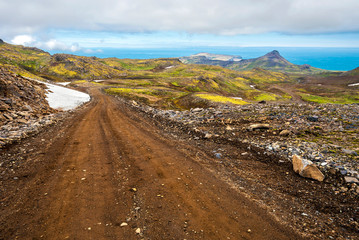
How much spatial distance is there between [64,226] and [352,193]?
13.0 m

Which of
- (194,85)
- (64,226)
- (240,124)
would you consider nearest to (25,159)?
(64,226)

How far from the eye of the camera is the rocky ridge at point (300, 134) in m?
10.6

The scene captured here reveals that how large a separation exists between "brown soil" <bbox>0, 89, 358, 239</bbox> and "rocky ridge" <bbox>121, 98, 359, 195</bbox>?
2179 mm

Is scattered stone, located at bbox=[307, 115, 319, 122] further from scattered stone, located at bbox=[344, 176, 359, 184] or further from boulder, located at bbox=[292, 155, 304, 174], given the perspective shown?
scattered stone, located at bbox=[344, 176, 359, 184]

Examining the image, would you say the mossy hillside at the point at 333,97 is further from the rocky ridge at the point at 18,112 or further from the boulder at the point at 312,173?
the rocky ridge at the point at 18,112

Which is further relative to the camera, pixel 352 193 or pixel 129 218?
pixel 352 193

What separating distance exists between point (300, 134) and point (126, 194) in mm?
14980

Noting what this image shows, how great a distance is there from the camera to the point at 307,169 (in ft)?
34.2

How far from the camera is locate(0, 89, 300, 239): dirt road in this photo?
6.84m

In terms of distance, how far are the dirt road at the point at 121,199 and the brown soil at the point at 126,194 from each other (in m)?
0.04

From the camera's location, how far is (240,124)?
779 inches

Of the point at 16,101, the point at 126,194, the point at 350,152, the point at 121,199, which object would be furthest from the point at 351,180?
the point at 16,101

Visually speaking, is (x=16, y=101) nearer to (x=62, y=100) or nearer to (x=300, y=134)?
(x=62, y=100)

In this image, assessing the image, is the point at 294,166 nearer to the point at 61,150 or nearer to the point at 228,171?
the point at 228,171
